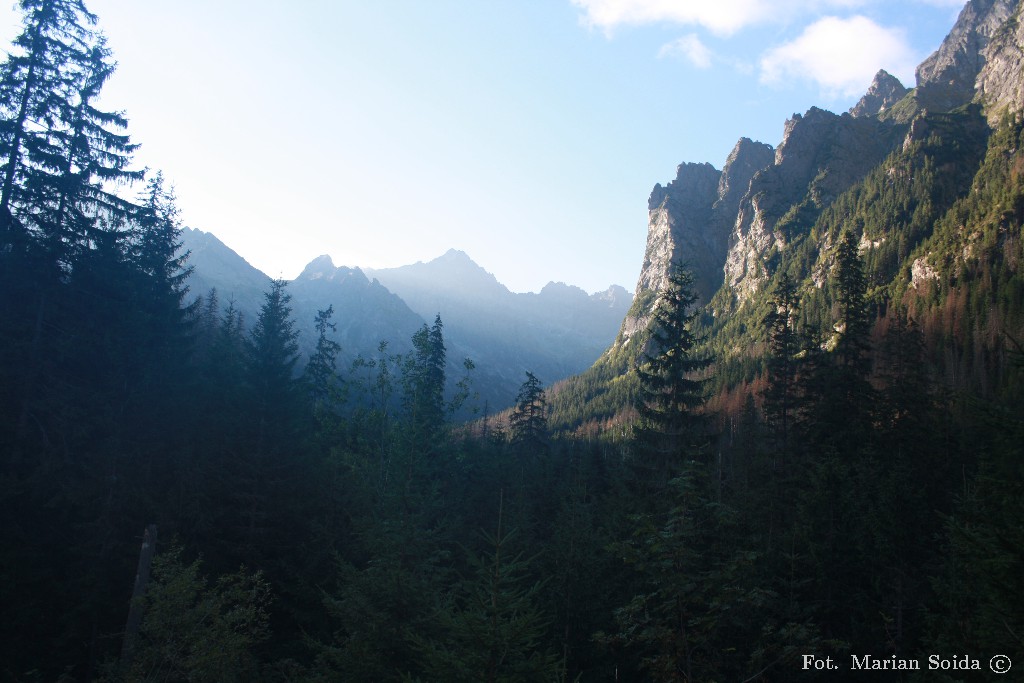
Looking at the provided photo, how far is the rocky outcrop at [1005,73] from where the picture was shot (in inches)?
4884

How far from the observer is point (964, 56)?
7136 inches

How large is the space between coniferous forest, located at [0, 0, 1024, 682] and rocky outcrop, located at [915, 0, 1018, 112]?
19951 cm

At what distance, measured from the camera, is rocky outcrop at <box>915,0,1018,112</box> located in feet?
551

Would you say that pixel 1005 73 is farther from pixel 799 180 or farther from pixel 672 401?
pixel 672 401

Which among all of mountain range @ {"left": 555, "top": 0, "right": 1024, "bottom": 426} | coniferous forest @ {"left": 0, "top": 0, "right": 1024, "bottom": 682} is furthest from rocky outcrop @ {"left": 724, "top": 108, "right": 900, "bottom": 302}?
coniferous forest @ {"left": 0, "top": 0, "right": 1024, "bottom": 682}

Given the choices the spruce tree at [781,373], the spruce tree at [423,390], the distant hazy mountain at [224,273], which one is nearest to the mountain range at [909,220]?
the spruce tree at [781,373]

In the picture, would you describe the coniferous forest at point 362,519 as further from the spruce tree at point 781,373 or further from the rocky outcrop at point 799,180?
the rocky outcrop at point 799,180

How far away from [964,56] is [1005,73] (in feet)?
221

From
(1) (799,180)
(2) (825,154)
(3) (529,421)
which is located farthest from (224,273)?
(2) (825,154)

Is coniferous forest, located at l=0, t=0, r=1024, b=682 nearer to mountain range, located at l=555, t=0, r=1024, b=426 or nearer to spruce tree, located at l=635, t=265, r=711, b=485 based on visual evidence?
spruce tree, located at l=635, t=265, r=711, b=485

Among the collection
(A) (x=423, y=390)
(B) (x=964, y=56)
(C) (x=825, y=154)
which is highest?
(B) (x=964, y=56)

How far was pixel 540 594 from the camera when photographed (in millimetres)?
16797

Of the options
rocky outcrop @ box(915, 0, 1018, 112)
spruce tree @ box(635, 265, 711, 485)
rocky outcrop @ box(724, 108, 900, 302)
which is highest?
rocky outcrop @ box(915, 0, 1018, 112)

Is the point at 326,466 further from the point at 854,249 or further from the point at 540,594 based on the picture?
the point at 854,249
